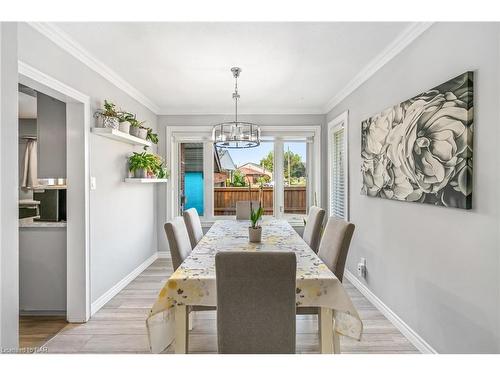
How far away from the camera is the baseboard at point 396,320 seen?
217 cm

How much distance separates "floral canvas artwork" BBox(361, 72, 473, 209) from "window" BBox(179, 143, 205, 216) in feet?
9.82

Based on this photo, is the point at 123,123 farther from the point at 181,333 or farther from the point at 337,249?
the point at 337,249

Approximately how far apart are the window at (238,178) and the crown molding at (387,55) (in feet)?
5.61

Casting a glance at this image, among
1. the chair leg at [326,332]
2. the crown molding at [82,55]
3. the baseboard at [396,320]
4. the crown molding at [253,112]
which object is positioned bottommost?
the baseboard at [396,320]

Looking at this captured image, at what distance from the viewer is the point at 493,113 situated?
5.05 ft

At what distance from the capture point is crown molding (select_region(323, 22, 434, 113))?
223 centimetres

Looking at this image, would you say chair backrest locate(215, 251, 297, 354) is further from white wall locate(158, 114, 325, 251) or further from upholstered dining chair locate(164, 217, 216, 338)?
white wall locate(158, 114, 325, 251)

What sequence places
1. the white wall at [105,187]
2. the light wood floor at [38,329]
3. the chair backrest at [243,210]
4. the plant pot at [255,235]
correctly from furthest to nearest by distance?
the chair backrest at [243,210]
the plant pot at [255,235]
the light wood floor at [38,329]
the white wall at [105,187]

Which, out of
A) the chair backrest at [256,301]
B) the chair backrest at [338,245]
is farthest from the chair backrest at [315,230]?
the chair backrest at [256,301]

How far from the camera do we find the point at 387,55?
272 cm

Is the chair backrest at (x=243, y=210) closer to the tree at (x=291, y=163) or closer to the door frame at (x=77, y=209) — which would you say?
the tree at (x=291, y=163)

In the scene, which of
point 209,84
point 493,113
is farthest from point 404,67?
point 209,84

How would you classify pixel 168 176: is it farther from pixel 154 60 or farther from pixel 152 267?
pixel 154 60

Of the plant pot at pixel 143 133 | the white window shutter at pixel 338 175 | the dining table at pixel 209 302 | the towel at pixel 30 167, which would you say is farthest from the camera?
the white window shutter at pixel 338 175
